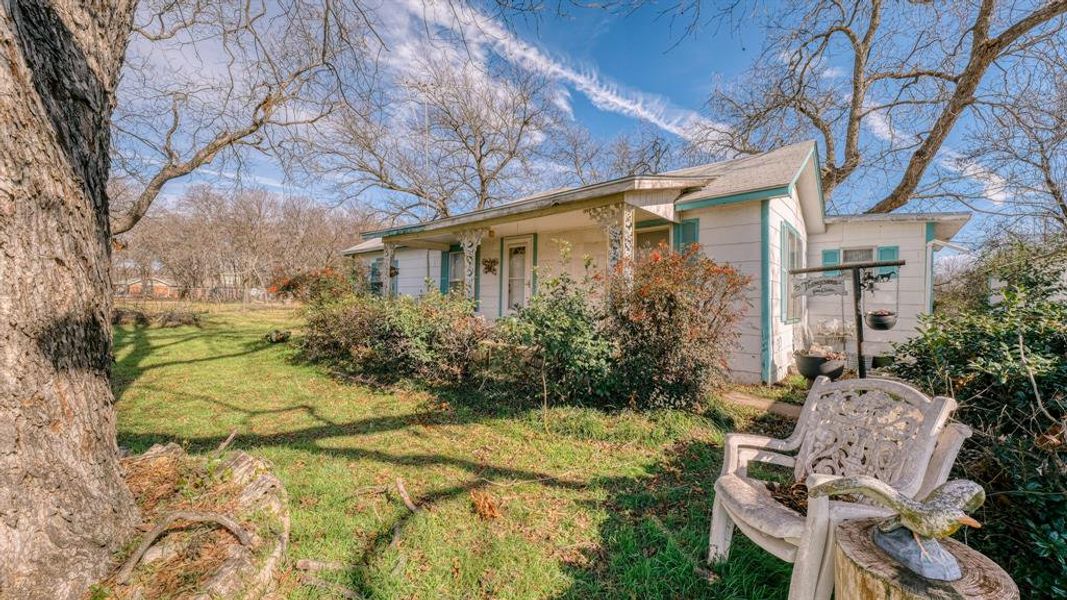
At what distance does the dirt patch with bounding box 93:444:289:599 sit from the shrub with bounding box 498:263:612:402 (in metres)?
2.89

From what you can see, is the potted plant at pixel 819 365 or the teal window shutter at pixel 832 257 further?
the teal window shutter at pixel 832 257

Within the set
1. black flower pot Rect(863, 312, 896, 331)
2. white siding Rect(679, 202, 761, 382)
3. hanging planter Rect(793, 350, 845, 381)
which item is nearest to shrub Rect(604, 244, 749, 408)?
white siding Rect(679, 202, 761, 382)

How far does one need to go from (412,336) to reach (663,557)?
15.8 feet

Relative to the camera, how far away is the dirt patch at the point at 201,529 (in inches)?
67.0

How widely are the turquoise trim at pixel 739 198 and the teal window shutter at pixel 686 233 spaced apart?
0.31m

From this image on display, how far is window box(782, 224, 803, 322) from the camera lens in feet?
22.9

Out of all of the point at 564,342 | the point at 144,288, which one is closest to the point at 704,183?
the point at 564,342

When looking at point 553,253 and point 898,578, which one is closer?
point 898,578

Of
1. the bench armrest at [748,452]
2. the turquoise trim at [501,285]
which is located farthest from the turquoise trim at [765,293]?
the turquoise trim at [501,285]

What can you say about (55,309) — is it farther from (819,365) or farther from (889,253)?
(889,253)

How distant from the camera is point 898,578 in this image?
3.68 feet

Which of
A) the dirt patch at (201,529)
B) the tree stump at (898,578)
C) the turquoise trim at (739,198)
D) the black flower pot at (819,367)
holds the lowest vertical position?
the dirt patch at (201,529)

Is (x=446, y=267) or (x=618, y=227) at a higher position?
(x=618, y=227)

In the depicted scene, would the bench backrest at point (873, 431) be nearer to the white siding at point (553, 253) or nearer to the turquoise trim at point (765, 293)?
the turquoise trim at point (765, 293)
